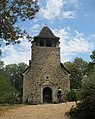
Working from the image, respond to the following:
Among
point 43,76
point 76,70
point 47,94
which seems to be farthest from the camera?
point 76,70

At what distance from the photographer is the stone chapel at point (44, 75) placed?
115 feet

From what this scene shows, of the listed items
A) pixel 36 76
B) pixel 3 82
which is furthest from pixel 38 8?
pixel 36 76

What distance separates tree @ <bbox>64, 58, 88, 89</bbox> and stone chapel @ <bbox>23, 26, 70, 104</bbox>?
19.6 meters

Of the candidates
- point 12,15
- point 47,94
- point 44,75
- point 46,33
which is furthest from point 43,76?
point 12,15

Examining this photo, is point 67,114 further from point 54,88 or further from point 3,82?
point 54,88

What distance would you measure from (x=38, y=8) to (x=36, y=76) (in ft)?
55.1

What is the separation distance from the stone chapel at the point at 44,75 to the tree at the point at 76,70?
1956 centimetres

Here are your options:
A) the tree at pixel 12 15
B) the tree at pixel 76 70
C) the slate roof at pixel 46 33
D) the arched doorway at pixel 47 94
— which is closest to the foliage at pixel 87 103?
the tree at pixel 12 15

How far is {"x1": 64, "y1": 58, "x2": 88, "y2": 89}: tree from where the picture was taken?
183 feet

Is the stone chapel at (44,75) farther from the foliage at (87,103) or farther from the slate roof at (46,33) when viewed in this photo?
the foliage at (87,103)

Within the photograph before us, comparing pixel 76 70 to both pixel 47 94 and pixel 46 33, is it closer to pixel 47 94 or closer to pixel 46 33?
pixel 46 33

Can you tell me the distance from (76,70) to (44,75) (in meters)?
23.2

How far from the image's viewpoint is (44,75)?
35.8 meters

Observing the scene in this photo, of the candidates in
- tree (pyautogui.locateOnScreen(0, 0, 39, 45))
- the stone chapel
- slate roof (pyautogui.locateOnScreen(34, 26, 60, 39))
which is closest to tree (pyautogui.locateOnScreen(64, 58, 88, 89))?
slate roof (pyautogui.locateOnScreen(34, 26, 60, 39))
